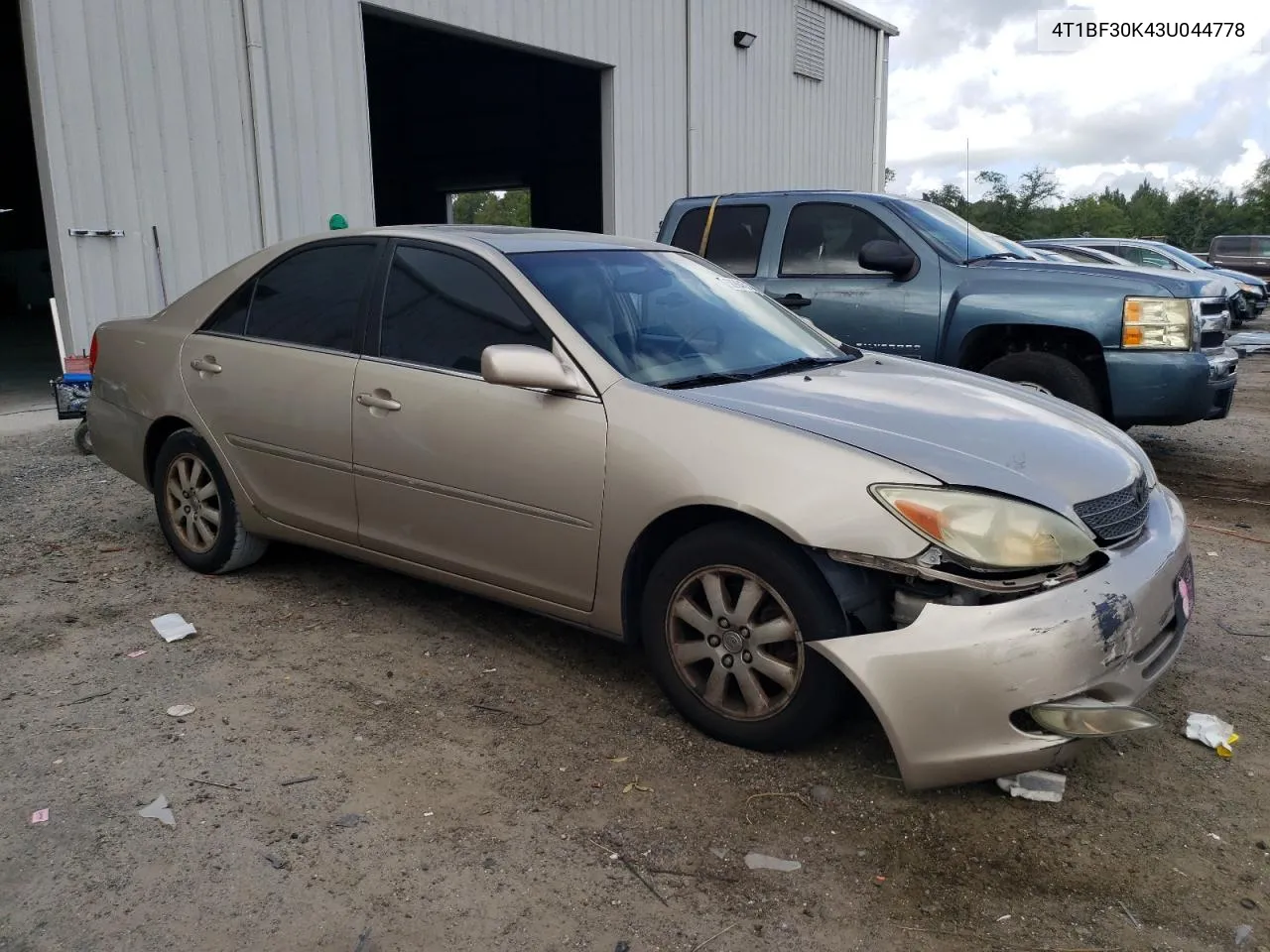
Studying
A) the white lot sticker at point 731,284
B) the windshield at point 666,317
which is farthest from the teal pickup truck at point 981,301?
the windshield at point 666,317

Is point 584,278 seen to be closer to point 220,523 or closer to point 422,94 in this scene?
point 220,523

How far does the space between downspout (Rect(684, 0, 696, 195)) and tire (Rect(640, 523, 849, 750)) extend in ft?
39.3

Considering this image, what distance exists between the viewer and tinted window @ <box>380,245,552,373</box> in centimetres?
370

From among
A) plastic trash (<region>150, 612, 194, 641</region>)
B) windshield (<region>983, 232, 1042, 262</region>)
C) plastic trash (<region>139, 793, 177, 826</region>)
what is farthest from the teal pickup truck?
plastic trash (<region>139, 793, 177, 826</region>)

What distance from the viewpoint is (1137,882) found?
101 inches

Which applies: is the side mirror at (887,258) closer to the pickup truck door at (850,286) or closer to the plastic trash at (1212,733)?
the pickup truck door at (850,286)

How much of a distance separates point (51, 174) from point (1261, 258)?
27.6 m

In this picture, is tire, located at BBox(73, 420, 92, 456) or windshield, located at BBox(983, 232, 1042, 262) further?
tire, located at BBox(73, 420, 92, 456)

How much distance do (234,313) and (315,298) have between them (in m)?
0.53

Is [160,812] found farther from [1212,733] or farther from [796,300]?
[796,300]

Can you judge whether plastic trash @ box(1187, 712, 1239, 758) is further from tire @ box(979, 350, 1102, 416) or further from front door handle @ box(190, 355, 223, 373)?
front door handle @ box(190, 355, 223, 373)

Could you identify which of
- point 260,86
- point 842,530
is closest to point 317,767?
point 842,530

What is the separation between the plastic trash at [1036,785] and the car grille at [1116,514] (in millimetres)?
685

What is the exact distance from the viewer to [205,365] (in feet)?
15.1
